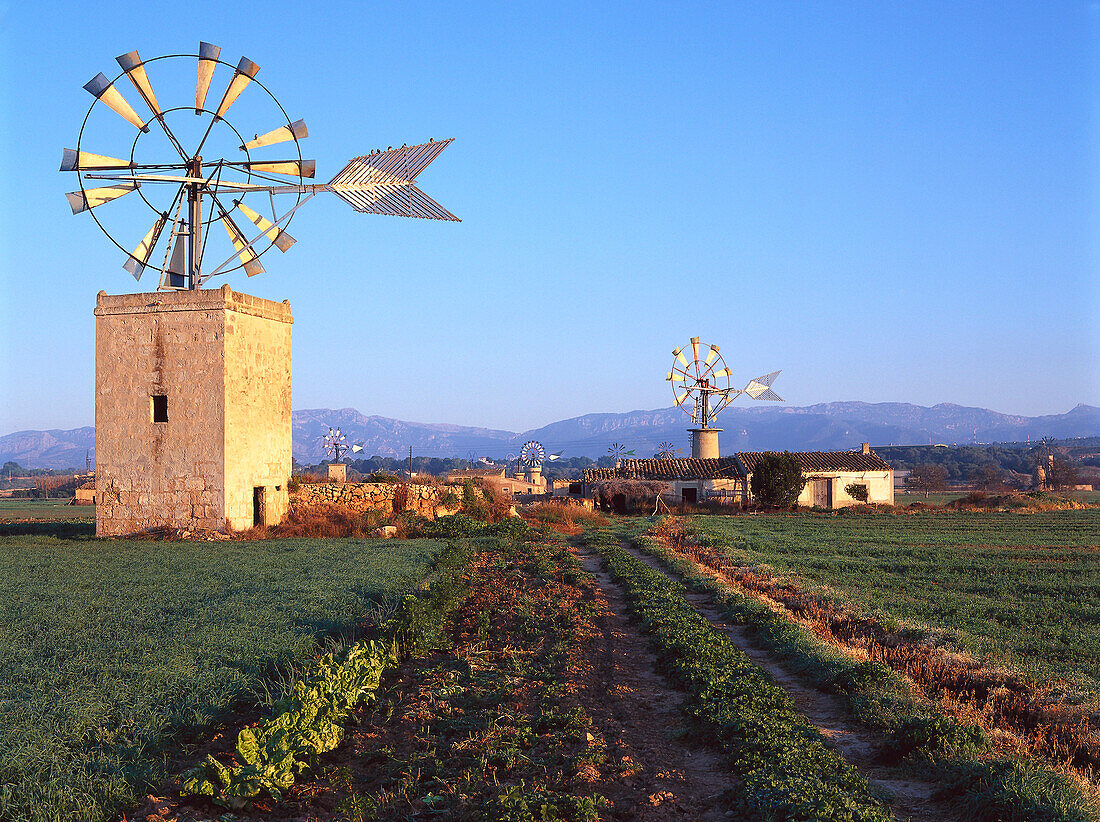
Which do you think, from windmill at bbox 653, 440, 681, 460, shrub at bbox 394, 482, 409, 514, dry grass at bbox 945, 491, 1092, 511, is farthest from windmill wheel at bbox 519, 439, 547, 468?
shrub at bbox 394, 482, 409, 514

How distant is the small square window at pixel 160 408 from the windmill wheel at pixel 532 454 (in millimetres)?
63477

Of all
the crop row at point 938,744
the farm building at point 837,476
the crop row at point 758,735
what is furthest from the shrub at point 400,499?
the farm building at point 837,476

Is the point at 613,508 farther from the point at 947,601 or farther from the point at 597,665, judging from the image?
the point at 597,665

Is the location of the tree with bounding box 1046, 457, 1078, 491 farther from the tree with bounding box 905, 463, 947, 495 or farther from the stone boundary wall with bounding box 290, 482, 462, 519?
the stone boundary wall with bounding box 290, 482, 462, 519

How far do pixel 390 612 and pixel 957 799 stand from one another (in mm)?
8327

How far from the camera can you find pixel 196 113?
23.6 meters

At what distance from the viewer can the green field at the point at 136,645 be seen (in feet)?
20.1

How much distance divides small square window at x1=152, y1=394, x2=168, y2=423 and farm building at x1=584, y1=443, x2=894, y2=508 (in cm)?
3144

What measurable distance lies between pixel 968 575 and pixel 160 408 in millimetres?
22140

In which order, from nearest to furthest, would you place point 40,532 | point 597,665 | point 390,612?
point 597,665
point 390,612
point 40,532

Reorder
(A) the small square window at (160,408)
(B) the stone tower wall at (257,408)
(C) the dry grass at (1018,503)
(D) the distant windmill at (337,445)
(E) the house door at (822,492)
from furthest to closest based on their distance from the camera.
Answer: (D) the distant windmill at (337,445) → (E) the house door at (822,492) → (C) the dry grass at (1018,503) → (A) the small square window at (160,408) → (B) the stone tower wall at (257,408)

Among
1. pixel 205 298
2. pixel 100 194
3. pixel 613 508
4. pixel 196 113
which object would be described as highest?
pixel 196 113

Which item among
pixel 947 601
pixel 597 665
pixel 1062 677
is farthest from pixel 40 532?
pixel 1062 677

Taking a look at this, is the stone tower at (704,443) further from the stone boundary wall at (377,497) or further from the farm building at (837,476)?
the stone boundary wall at (377,497)
